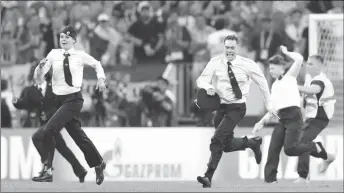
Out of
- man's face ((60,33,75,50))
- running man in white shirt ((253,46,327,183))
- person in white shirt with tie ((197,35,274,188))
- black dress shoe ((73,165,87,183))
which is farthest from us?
black dress shoe ((73,165,87,183))

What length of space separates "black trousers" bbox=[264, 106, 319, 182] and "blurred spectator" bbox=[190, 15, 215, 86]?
745 centimetres

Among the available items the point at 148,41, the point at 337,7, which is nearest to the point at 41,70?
the point at 148,41

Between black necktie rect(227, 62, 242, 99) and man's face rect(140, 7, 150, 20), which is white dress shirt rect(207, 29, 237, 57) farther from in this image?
black necktie rect(227, 62, 242, 99)

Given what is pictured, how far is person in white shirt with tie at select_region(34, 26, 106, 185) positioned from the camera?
48.2 ft

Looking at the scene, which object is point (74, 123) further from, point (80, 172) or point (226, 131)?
point (80, 172)

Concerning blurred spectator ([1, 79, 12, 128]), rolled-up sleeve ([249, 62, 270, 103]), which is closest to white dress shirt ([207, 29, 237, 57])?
blurred spectator ([1, 79, 12, 128])

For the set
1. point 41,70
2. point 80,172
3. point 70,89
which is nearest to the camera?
point 41,70

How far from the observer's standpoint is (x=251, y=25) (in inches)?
1135

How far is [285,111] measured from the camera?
17766 millimetres

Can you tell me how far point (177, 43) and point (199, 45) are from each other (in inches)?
27.7

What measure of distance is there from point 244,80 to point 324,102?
5.30 metres

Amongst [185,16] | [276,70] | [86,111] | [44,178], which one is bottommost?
[86,111]

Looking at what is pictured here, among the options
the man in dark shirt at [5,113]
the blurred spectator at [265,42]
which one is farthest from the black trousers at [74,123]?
the man in dark shirt at [5,113]

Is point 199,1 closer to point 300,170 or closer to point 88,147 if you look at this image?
point 300,170
